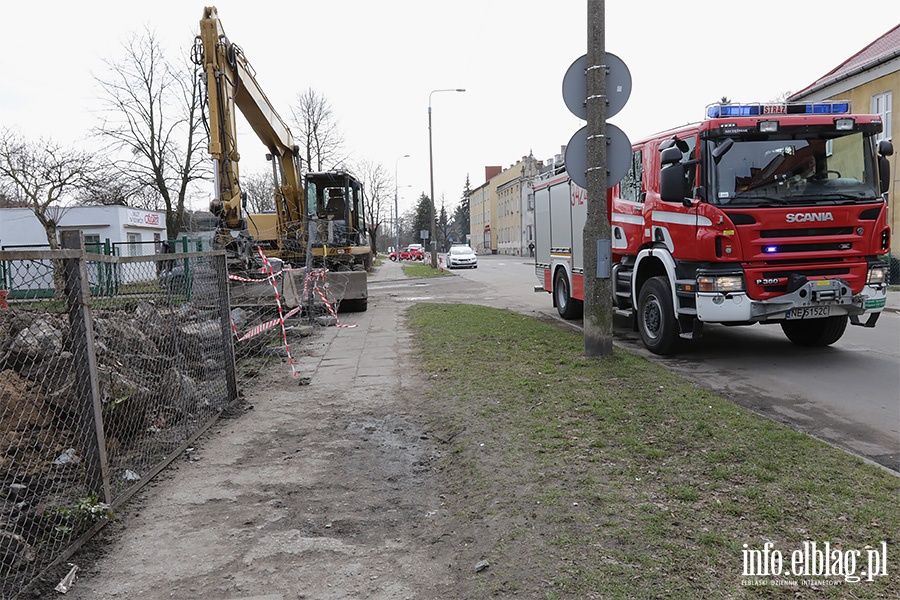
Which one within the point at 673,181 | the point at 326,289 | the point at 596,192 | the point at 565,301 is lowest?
the point at 565,301

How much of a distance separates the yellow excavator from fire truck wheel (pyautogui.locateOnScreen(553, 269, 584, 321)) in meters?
4.62

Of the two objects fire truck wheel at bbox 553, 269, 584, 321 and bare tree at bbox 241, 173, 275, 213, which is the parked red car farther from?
fire truck wheel at bbox 553, 269, 584, 321

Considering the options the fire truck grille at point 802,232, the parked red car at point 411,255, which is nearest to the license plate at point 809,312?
the fire truck grille at point 802,232

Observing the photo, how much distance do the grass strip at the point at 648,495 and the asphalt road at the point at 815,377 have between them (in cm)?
68

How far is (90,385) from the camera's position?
12.6 ft

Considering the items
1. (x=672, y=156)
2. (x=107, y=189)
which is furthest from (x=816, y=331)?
(x=107, y=189)

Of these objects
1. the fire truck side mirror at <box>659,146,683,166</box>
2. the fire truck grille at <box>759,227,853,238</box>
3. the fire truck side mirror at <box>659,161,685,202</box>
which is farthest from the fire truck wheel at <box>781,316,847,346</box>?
the fire truck side mirror at <box>659,146,683,166</box>

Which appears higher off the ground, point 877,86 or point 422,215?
point 422,215

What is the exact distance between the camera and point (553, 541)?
3.23 meters

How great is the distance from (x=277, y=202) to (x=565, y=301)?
7970 mm

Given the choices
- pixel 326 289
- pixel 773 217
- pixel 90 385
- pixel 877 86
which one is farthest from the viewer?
pixel 877 86

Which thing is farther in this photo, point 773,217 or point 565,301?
point 565,301

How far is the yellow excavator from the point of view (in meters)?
11.5

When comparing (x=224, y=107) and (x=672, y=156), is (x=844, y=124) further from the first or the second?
(x=224, y=107)
